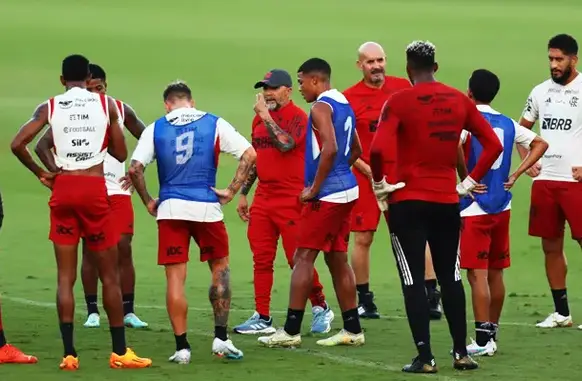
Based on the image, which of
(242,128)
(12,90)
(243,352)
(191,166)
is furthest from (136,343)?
(12,90)

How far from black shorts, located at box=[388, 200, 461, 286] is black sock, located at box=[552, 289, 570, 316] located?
2.97m

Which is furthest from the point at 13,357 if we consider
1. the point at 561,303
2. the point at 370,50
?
the point at 561,303

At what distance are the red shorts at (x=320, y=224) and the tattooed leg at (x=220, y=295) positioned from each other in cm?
71

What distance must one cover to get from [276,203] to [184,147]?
2.00m

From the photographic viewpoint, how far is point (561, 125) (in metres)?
14.1

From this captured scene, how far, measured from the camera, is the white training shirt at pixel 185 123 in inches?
460

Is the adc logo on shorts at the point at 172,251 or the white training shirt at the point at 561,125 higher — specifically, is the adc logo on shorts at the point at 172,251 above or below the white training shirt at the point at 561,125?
below

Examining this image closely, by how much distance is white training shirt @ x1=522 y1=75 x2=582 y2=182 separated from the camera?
1403 centimetres

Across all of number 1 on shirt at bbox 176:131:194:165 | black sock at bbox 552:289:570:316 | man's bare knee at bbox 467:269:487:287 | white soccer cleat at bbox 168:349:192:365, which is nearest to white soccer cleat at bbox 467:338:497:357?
man's bare knee at bbox 467:269:487:287

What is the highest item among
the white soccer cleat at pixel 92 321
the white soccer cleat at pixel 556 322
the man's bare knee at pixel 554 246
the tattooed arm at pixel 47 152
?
the tattooed arm at pixel 47 152

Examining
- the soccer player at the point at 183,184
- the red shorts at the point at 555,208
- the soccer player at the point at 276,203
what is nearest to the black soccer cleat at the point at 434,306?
the red shorts at the point at 555,208

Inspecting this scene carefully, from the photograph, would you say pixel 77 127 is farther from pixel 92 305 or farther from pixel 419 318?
pixel 92 305

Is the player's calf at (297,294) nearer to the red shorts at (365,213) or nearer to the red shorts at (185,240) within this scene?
the red shorts at (185,240)

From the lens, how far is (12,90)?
2973 cm
